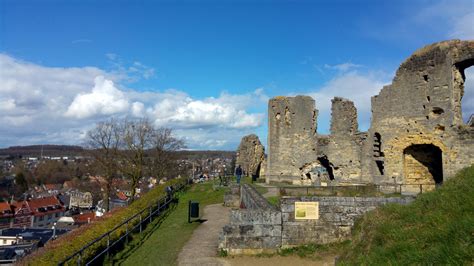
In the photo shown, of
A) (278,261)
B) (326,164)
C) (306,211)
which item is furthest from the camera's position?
(326,164)

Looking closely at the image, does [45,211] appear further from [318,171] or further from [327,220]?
[327,220]

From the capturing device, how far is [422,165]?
21.4 metres

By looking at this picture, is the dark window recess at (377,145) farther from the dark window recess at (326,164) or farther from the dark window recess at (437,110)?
the dark window recess at (326,164)

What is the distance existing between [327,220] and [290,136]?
17239 millimetres

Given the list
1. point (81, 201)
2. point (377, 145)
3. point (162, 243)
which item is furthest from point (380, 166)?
→ point (81, 201)

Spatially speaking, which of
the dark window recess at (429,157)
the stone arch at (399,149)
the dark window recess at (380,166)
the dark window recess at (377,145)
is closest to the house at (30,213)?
the dark window recess at (380,166)

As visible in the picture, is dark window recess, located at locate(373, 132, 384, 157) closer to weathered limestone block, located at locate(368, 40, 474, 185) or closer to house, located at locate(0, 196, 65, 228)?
weathered limestone block, located at locate(368, 40, 474, 185)

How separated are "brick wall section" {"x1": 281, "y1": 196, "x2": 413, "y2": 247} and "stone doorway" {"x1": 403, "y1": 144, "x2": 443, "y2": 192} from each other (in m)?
10.4

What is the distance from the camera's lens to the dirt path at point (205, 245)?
35.3 feet

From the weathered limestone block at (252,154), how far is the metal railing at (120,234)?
11212 millimetres

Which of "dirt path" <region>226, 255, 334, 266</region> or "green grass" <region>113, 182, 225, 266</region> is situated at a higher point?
"dirt path" <region>226, 255, 334, 266</region>

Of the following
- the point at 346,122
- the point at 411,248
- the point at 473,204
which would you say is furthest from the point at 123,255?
the point at 346,122

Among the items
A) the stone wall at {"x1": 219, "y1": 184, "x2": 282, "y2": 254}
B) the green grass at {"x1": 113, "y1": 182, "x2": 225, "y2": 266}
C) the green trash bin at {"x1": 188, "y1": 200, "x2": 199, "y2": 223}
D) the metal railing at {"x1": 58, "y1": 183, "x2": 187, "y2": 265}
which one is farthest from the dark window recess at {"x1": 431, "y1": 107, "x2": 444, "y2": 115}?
the metal railing at {"x1": 58, "y1": 183, "x2": 187, "y2": 265}

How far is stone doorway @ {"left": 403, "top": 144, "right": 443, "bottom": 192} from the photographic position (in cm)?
2094
